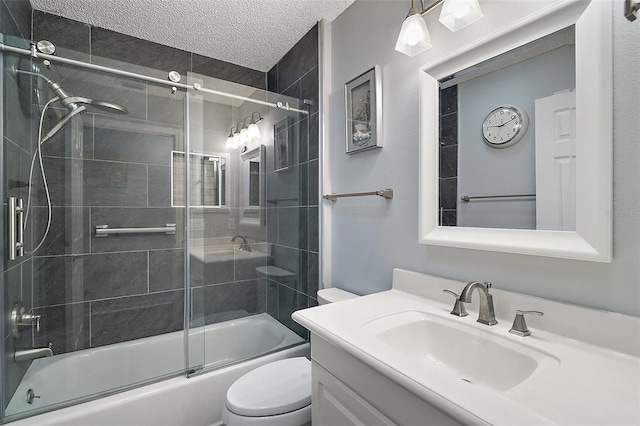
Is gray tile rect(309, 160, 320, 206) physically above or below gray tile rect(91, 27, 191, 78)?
below

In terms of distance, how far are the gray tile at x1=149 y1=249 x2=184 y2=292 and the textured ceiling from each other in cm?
149

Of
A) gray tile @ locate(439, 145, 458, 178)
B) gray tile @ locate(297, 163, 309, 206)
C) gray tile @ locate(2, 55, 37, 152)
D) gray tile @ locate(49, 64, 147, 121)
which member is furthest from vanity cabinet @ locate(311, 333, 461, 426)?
gray tile @ locate(49, 64, 147, 121)

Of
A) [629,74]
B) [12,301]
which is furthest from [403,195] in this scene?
[12,301]

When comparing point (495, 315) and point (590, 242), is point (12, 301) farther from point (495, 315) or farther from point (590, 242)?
point (590, 242)

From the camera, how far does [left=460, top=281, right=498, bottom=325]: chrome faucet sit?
0.93 metres

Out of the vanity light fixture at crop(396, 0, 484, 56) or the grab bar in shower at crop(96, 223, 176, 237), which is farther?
the grab bar in shower at crop(96, 223, 176, 237)

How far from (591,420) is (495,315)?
49cm

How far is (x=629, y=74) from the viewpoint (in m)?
0.74

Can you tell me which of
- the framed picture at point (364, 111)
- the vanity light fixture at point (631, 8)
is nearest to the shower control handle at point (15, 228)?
the framed picture at point (364, 111)

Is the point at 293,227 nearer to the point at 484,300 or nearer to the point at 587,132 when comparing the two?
the point at 484,300

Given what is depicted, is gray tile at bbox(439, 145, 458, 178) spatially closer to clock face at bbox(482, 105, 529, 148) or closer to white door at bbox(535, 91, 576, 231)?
clock face at bbox(482, 105, 529, 148)

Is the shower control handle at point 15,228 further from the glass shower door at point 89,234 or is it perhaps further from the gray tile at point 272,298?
the gray tile at point 272,298

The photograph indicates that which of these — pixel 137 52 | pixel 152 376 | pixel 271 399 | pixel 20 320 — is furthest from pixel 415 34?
pixel 20 320

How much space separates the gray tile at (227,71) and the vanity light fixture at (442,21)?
1.64 metres
